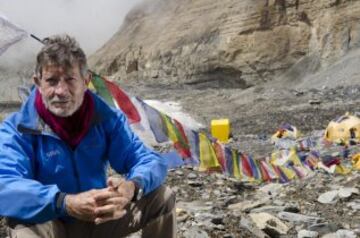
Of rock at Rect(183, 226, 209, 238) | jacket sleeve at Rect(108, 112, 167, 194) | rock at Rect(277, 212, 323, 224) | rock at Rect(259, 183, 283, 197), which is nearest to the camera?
jacket sleeve at Rect(108, 112, 167, 194)

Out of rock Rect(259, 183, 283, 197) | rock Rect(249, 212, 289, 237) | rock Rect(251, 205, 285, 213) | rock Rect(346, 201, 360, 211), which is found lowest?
rock Rect(259, 183, 283, 197)

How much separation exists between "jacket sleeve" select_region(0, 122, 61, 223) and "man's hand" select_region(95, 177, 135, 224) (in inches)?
7.2

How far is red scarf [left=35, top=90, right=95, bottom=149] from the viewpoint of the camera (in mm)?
2820

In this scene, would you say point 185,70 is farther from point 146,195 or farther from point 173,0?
point 146,195

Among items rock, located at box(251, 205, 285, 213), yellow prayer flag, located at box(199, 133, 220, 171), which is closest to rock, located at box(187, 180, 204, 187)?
yellow prayer flag, located at box(199, 133, 220, 171)

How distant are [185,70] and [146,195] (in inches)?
1351

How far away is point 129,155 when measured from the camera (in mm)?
3107

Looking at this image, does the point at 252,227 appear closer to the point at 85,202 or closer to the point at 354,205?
the point at 354,205

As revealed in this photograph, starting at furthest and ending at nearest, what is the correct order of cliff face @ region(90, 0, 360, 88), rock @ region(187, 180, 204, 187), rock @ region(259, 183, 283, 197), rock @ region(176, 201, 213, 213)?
cliff face @ region(90, 0, 360, 88), rock @ region(187, 180, 204, 187), rock @ region(259, 183, 283, 197), rock @ region(176, 201, 213, 213)

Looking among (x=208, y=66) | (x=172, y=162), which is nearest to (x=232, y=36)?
(x=208, y=66)

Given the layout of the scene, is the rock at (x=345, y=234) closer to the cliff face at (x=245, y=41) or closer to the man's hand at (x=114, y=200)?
the man's hand at (x=114, y=200)

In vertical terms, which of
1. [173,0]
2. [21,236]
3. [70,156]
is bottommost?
[21,236]

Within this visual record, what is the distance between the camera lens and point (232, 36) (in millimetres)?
35562

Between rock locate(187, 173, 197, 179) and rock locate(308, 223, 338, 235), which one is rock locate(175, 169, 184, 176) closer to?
rock locate(187, 173, 197, 179)
